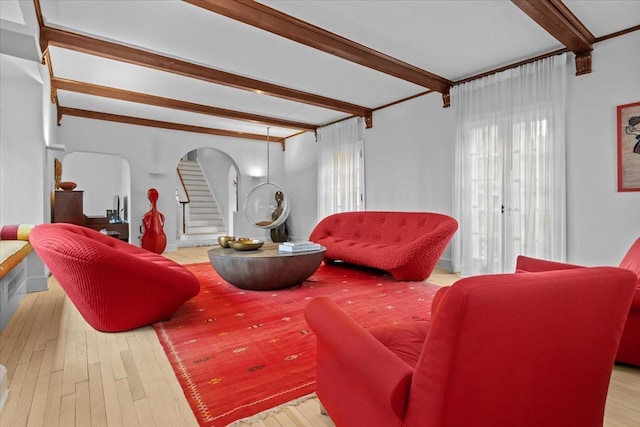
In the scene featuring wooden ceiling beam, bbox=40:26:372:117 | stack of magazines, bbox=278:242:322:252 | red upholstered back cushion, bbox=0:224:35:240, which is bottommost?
stack of magazines, bbox=278:242:322:252

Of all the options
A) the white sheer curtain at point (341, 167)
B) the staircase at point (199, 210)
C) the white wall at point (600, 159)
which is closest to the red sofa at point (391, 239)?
the white sheer curtain at point (341, 167)

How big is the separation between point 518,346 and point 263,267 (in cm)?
268

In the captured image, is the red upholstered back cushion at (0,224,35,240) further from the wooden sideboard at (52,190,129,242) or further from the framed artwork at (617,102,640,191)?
the framed artwork at (617,102,640,191)

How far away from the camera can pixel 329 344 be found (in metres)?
1.17

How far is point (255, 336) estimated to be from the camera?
2363 mm

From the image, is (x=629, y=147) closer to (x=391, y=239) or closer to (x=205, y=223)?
(x=391, y=239)

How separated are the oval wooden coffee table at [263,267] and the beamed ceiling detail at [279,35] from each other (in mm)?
2098

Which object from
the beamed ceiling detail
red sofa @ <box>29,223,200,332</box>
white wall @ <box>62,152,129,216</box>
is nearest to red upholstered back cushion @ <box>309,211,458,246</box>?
the beamed ceiling detail

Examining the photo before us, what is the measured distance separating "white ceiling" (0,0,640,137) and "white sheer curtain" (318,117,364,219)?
46.6 inches

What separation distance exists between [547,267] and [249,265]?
2.39 metres

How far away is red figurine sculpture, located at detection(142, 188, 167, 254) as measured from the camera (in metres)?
6.12

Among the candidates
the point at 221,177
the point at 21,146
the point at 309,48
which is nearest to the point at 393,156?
the point at 309,48

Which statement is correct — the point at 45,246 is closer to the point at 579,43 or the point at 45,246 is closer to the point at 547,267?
the point at 547,267

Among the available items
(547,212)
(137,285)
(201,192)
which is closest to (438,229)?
Answer: (547,212)
